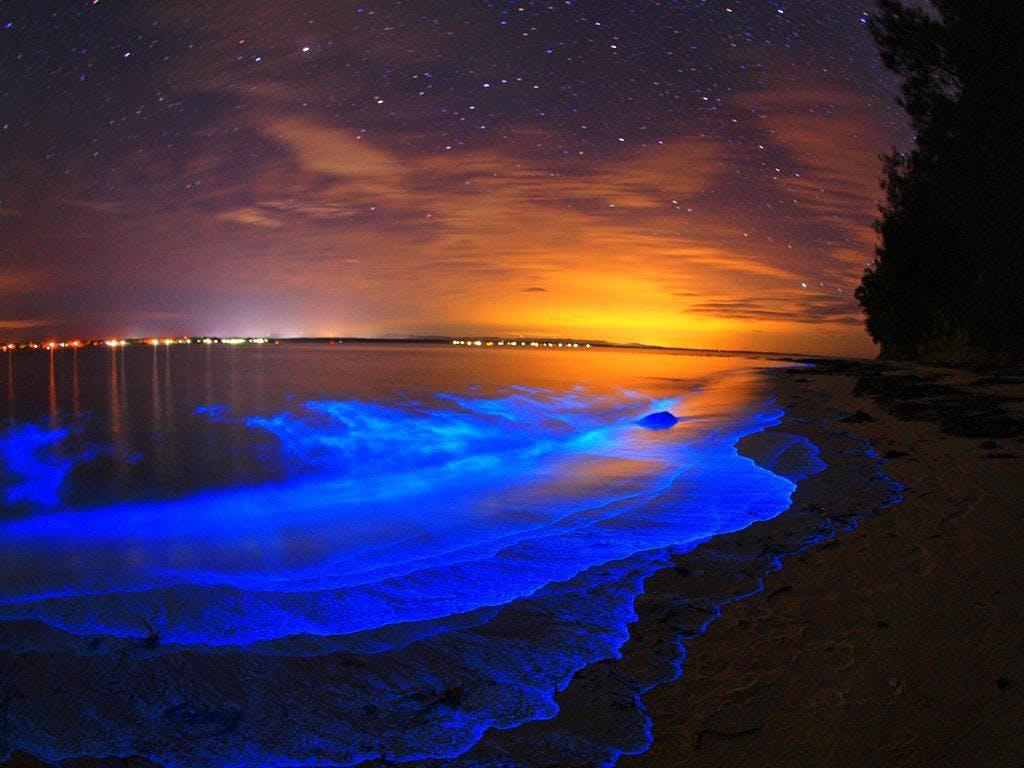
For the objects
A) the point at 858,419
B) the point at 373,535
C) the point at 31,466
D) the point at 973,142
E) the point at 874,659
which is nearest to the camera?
the point at 874,659

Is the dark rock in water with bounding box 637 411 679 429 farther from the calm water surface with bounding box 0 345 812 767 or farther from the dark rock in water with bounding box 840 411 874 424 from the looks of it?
the dark rock in water with bounding box 840 411 874 424

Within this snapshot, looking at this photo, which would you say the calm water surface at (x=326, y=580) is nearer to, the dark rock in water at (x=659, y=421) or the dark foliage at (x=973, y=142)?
the dark rock in water at (x=659, y=421)

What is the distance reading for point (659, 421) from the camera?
15703mm

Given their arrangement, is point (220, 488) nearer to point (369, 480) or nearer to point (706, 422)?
point (369, 480)

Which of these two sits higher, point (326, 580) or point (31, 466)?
point (326, 580)

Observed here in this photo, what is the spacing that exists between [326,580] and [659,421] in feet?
40.2

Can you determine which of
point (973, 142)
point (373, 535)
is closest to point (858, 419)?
point (973, 142)

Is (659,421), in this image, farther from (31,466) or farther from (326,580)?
(31,466)

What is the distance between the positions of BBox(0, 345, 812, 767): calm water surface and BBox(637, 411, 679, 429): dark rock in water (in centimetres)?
244

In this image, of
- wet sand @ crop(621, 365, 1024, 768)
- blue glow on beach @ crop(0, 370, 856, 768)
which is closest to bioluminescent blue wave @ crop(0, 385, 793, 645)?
blue glow on beach @ crop(0, 370, 856, 768)

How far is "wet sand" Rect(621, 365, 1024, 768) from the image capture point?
228 centimetres

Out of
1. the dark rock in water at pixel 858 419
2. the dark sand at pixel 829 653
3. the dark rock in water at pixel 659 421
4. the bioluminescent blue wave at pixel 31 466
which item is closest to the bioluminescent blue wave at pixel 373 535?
the dark sand at pixel 829 653

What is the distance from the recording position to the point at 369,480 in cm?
941

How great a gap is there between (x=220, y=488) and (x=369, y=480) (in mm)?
2100
